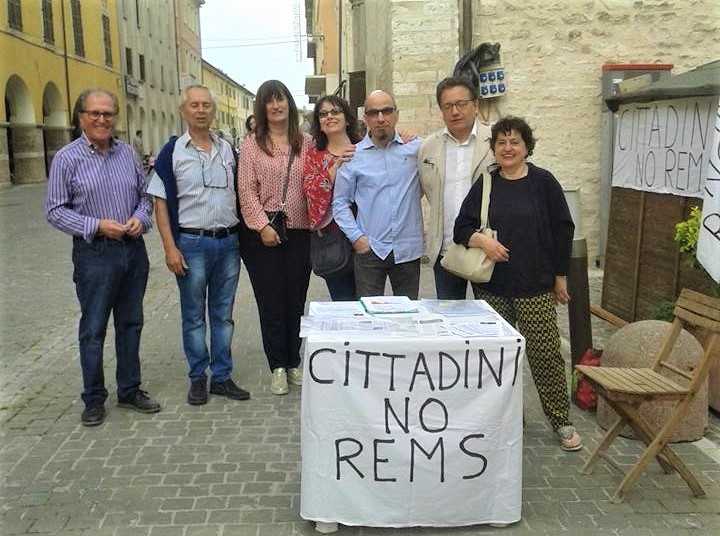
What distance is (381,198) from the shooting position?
4242 mm

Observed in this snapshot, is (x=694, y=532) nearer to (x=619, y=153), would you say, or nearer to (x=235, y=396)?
(x=235, y=396)

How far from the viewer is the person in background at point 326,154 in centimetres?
442

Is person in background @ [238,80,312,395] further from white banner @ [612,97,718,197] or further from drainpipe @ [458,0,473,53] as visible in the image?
drainpipe @ [458,0,473,53]

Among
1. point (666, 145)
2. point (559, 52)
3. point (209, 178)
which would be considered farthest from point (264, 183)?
point (559, 52)

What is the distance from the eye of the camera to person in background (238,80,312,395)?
453 centimetres

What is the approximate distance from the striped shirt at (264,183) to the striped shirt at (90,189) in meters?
0.62

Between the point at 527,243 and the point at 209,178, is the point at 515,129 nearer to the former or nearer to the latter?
the point at 527,243

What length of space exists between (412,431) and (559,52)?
752 cm

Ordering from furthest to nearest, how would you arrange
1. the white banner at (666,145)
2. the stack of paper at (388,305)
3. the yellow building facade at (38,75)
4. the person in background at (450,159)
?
the yellow building facade at (38,75) < the white banner at (666,145) < the person in background at (450,159) < the stack of paper at (388,305)

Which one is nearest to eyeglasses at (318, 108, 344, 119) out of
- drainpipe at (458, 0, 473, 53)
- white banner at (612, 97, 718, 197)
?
white banner at (612, 97, 718, 197)

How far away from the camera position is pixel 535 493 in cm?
341

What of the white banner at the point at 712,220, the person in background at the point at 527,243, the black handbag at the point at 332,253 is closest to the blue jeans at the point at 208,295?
the black handbag at the point at 332,253

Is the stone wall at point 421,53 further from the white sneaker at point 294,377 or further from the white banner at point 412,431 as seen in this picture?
the white banner at point 412,431

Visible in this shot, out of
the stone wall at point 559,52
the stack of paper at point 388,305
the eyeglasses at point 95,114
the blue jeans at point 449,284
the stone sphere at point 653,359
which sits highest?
the stone wall at point 559,52
